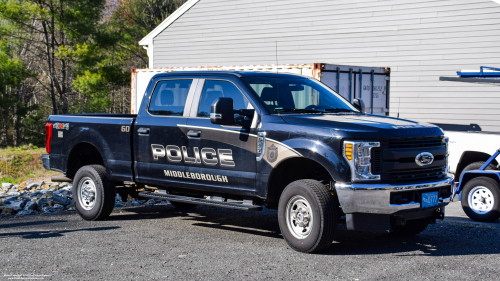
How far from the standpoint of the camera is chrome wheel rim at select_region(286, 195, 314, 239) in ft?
20.2

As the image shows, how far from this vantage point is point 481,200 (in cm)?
844

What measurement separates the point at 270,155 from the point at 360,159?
1115mm

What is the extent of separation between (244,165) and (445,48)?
11377mm

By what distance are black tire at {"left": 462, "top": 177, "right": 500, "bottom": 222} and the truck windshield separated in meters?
2.46

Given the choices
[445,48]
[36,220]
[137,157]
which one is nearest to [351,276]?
[137,157]

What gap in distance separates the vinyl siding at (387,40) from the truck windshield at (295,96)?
735cm

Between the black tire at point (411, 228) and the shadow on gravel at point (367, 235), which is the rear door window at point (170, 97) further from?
the black tire at point (411, 228)

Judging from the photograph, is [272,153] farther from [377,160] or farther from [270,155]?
[377,160]

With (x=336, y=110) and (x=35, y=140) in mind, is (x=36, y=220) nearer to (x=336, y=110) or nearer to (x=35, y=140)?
(x=336, y=110)

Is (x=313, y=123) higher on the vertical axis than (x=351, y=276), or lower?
higher

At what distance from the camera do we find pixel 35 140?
99.5 feet

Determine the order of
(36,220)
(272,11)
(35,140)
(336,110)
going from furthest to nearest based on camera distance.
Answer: (35,140) < (272,11) < (36,220) < (336,110)

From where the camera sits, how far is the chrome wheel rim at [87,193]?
8.40 meters

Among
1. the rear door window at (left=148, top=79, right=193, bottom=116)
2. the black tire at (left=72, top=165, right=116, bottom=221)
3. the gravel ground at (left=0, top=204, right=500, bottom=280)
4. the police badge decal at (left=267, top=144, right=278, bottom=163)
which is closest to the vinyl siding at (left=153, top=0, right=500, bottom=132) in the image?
the gravel ground at (left=0, top=204, right=500, bottom=280)
